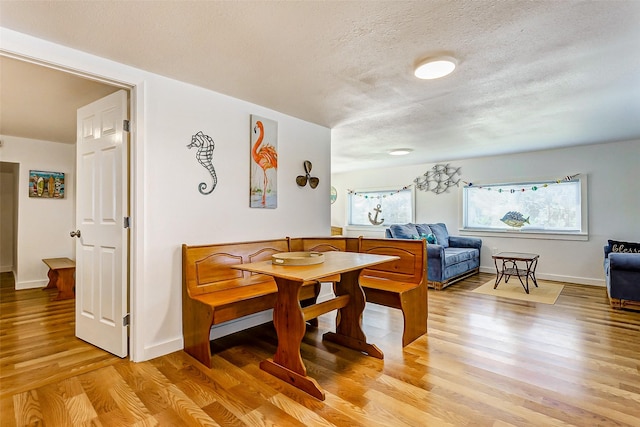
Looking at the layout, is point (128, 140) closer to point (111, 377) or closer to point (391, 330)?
point (111, 377)

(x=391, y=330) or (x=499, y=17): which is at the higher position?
(x=499, y=17)

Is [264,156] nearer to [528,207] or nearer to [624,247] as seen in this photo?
[528,207]

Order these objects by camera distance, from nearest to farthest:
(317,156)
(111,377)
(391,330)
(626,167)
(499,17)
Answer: (499,17) → (111,377) → (391,330) → (317,156) → (626,167)

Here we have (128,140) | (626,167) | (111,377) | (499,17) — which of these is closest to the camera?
(499,17)

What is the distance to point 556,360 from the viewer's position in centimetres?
240

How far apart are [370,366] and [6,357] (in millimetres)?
2843

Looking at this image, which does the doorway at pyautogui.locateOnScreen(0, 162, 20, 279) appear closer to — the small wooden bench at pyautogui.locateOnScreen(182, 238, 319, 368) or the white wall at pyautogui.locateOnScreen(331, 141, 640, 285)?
the small wooden bench at pyautogui.locateOnScreen(182, 238, 319, 368)

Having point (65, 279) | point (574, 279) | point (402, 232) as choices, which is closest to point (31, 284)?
point (65, 279)

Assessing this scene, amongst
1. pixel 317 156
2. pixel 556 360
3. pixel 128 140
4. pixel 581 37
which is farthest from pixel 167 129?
pixel 556 360

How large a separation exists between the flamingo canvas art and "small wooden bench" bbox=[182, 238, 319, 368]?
536 mm

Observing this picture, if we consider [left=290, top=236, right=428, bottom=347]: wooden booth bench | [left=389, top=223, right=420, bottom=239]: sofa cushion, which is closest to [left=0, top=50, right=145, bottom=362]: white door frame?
[left=290, top=236, right=428, bottom=347]: wooden booth bench

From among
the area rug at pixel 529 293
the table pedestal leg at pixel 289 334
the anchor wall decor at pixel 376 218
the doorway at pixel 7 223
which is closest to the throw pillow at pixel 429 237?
the area rug at pixel 529 293

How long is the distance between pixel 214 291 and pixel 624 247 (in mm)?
5449

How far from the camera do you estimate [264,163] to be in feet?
10.8
